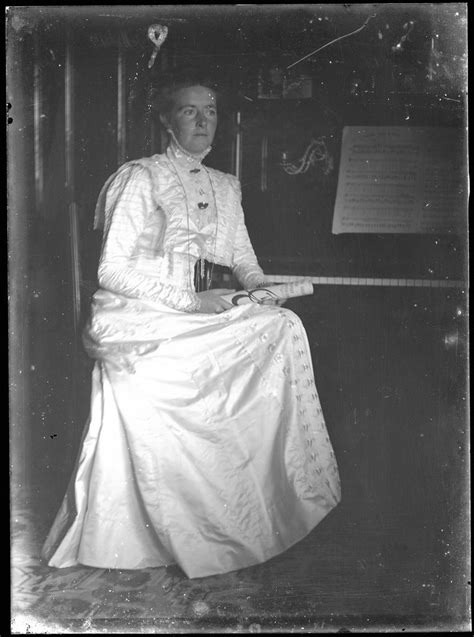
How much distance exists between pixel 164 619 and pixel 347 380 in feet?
2.84

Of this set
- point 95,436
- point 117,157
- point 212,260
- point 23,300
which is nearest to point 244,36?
point 117,157

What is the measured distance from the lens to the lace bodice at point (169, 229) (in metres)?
2.08

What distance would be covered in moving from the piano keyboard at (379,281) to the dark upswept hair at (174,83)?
584 millimetres

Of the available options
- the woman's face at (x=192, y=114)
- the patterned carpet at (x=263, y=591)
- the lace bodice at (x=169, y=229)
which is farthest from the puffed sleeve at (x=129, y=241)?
the patterned carpet at (x=263, y=591)

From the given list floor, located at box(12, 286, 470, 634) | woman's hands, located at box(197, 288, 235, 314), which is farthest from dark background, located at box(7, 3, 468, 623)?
woman's hands, located at box(197, 288, 235, 314)

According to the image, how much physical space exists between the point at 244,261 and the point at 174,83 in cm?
56

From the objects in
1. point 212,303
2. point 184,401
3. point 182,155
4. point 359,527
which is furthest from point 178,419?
point 182,155

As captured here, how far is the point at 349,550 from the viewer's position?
2.14 metres

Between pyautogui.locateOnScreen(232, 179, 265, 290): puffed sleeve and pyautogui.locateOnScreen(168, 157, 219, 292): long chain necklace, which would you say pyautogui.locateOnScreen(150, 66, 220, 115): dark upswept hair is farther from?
pyautogui.locateOnScreen(232, 179, 265, 290): puffed sleeve

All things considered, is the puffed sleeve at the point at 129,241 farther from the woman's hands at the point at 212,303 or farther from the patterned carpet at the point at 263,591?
the patterned carpet at the point at 263,591

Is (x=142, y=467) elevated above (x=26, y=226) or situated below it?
below

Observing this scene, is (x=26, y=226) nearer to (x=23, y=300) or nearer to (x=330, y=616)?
(x=23, y=300)

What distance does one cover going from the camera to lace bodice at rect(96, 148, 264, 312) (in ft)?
6.82

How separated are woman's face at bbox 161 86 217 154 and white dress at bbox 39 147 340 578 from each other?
0.07m
